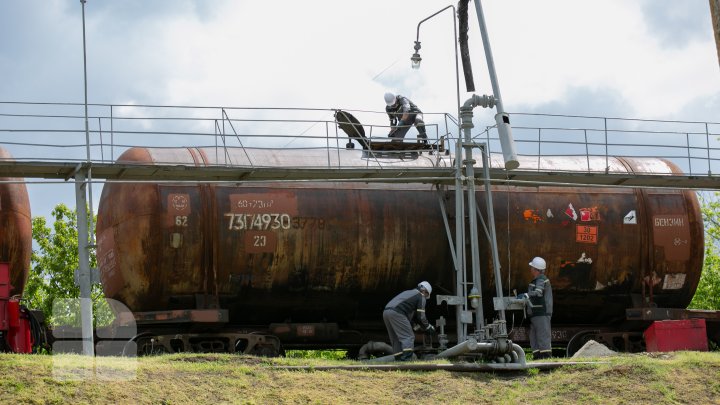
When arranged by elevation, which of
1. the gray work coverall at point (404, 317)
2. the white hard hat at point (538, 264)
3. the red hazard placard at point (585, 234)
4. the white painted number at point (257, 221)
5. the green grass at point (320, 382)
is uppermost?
the white painted number at point (257, 221)

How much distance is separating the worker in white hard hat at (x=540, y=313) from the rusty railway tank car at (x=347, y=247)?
Result: 923 mm

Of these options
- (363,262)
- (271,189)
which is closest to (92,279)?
(271,189)

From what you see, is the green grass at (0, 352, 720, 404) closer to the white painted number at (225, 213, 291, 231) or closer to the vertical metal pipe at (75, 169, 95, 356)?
the vertical metal pipe at (75, 169, 95, 356)

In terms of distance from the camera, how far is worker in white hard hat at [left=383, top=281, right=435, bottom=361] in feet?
53.0

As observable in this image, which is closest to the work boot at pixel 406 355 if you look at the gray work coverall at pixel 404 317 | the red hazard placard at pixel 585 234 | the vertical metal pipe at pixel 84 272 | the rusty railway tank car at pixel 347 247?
the gray work coverall at pixel 404 317

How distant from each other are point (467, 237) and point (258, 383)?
5.93 meters

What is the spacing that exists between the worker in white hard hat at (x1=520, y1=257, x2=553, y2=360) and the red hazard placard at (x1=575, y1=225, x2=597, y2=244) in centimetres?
Answer: 133

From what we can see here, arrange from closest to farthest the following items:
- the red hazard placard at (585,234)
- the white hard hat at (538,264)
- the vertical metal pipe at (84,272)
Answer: the vertical metal pipe at (84,272) → the white hard hat at (538,264) → the red hazard placard at (585,234)

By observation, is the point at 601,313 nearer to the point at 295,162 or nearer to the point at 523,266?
the point at 523,266

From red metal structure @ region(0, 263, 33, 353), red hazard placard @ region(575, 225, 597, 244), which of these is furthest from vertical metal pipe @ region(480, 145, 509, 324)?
red metal structure @ region(0, 263, 33, 353)

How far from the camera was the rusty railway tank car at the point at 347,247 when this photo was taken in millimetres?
16719

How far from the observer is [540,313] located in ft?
55.7

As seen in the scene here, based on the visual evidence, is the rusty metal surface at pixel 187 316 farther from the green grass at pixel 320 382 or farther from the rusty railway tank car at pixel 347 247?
the green grass at pixel 320 382

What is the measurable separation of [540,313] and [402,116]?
450 centimetres
